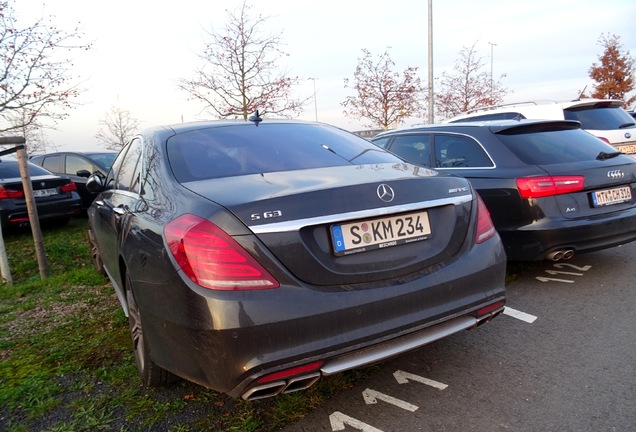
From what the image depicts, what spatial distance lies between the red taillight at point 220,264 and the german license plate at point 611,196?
3272 millimetres

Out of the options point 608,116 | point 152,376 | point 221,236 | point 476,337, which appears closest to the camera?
point 221,236

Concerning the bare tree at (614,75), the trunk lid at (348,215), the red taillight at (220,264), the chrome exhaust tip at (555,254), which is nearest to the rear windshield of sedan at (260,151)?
the trunk lid at (348,215)

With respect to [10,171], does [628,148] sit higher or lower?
lower

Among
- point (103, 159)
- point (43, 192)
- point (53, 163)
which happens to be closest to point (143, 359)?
point (43, 192)

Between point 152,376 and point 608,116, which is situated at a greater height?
point 608,116

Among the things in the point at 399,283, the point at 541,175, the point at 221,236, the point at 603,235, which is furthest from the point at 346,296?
the point at 603,235

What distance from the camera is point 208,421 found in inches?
88.1

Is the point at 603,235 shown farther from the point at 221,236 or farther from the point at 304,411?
the point at 221,236

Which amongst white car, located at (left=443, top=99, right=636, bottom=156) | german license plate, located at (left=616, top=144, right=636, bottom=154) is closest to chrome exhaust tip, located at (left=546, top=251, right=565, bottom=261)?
white car, located at (left=443, top=99, right=636, bottom=156)

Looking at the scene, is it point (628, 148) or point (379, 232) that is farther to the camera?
point (628, 148)

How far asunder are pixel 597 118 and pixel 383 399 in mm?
6533

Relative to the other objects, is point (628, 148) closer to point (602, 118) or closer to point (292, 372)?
point (602, 118)

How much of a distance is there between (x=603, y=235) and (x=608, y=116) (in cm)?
420

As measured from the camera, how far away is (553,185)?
149 inches
